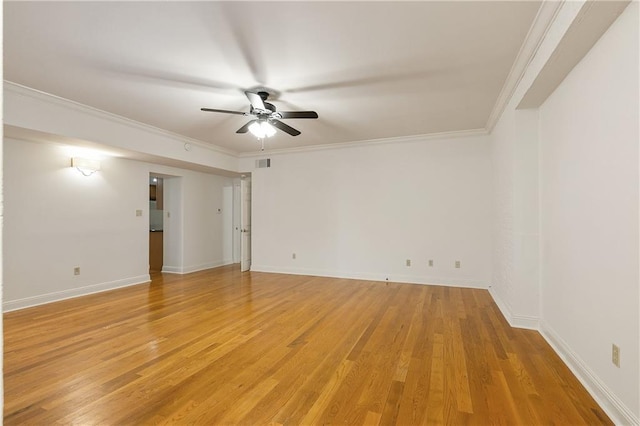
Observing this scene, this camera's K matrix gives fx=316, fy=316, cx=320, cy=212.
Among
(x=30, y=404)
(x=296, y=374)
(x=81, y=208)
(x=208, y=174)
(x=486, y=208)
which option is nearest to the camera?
(x=30, y=404)

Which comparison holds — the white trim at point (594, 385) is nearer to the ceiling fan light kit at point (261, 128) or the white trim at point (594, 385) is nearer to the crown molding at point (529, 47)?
the crown molding at point (529, 47)

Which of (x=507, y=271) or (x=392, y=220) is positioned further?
(x=392, y=220)

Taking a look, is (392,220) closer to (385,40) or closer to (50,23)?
(385,40)

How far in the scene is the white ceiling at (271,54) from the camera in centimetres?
223

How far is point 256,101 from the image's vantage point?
3.28 meters

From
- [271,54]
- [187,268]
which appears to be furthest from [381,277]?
[271,54]

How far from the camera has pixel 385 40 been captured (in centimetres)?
257

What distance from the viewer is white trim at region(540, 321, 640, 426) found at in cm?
180

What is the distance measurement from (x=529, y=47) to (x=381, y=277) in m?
4.08

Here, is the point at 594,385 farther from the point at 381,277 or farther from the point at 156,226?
the point at 156,226

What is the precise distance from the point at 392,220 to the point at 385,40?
11.7 feet

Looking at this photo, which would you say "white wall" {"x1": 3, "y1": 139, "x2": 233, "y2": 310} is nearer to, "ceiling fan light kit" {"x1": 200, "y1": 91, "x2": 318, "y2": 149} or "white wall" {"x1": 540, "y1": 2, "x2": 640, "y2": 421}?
"ceiling fan light kit" {"x1": 200, "y1": 91, "x2": 318, "y2": 149}

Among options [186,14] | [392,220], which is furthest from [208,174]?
[186,14]

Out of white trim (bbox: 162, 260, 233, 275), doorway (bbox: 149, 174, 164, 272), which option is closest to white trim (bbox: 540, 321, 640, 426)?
white trim (bbox: 162, 260, 233, 275)
